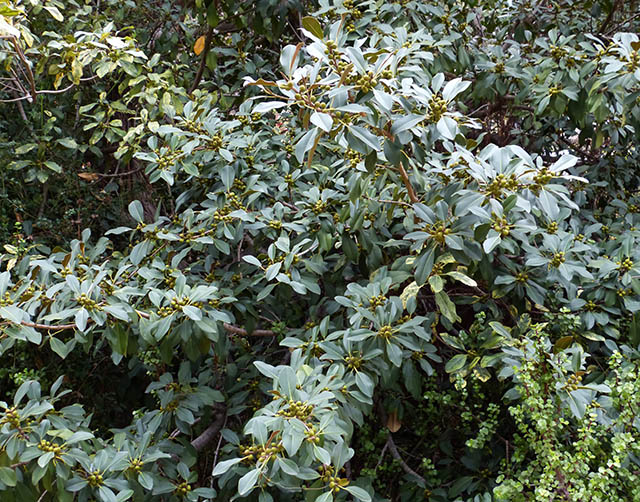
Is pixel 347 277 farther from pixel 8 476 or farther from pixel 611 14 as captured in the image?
pixel 611 14

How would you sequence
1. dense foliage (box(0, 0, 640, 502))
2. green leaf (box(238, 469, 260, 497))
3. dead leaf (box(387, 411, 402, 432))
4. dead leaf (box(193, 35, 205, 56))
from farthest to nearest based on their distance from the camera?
dead leaf (box(193, 35, 205, 56)) < dead leaf (box(387, 411, 402, 432)) < dense foliage (box(0, 0, 640, 502)) < green leaf (box(238, 469, 260, 497))

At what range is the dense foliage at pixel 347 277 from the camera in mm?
1971

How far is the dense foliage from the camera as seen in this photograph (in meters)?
1.97

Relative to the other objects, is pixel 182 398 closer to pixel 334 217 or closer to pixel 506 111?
pixel 334 217

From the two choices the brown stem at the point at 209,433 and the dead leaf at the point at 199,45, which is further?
the dead leaf at the point at 199,45

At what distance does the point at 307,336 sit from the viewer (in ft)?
7.85

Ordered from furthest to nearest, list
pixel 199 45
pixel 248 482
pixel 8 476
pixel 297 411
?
1. pixel 199 45
2. pixel 8 476
3. pixel 297 411
4. pixel 248 482

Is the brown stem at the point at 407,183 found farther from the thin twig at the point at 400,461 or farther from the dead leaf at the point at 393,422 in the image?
the thin twig at the point at 400,461

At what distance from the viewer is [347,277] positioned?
268 cm

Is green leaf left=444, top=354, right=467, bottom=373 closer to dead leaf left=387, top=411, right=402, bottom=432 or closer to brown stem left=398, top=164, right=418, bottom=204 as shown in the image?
dead leaf left=387, top=411, right=402, bottom=432

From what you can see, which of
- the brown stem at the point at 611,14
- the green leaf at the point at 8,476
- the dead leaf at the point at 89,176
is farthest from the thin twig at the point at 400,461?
the brown stem at the point at 611,14

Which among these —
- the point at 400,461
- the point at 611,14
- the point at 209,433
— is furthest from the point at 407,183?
the point at 611,14

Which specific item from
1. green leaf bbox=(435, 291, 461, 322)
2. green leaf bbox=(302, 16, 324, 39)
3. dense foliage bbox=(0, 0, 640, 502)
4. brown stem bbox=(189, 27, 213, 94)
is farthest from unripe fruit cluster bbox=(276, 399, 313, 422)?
brown stem bbox=(189, 27, 213, 94)

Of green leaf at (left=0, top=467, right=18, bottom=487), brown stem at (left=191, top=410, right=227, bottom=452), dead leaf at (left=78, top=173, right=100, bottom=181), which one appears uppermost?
dead leaf at (left=78, top=173, right=100, bottom=181)
